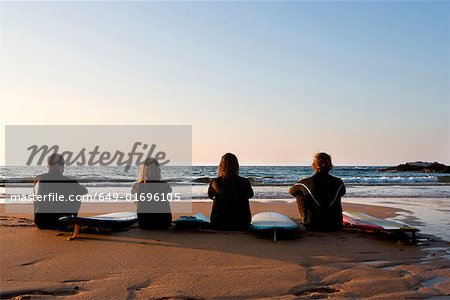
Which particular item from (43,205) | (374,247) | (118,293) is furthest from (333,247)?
(43,205)

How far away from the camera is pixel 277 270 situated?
4.15 m

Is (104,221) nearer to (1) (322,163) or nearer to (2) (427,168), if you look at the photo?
(1) (322,163)

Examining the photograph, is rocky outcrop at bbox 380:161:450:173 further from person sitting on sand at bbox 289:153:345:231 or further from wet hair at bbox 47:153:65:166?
wet hair at bbox 47:153:65:166

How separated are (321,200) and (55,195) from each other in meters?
4.16

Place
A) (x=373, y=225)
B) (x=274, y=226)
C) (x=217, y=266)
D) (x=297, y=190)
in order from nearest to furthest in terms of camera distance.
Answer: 1. (x=217, y=266)
2. (x=274, y=226)
3. (x=373, y=225)
4. (x=297, y=190)

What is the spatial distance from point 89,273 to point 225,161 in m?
2.80

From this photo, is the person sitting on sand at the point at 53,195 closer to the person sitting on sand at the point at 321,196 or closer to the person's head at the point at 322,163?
the person sitting on sand at the point at 321,196

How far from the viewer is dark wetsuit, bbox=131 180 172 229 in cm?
632

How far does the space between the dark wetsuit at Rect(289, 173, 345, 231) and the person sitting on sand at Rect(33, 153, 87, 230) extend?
3.55m

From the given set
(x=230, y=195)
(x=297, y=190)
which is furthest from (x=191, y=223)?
(x=297, y=190)

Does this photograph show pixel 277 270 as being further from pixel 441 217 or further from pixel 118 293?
pixel 441 217

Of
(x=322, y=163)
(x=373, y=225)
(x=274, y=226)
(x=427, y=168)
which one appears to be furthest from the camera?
(x=427, y=168)

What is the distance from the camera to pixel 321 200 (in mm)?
6379

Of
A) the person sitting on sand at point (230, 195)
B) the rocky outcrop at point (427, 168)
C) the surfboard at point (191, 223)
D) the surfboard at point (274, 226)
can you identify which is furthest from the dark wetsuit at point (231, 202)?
the rocky outcrop at point (427, 168)
